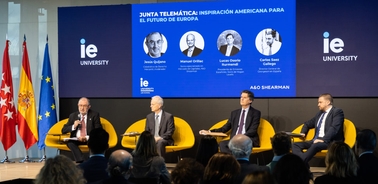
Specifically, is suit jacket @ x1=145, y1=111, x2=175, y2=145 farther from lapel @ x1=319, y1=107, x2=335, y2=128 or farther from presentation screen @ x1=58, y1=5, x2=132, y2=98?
lapel @ x1=319, y1=107, x2=335, y2=128

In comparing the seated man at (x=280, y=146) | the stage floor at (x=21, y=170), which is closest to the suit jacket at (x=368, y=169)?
the seated man at (x=280, y=146)

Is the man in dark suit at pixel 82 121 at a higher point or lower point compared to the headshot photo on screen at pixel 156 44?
lower

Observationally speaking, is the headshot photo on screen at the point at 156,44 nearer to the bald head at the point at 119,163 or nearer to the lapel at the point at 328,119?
the lapel at the point at 328,119

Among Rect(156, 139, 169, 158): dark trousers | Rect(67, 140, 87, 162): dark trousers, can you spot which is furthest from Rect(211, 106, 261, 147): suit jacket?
Rect(67, 140, 87, 162): dark trousers

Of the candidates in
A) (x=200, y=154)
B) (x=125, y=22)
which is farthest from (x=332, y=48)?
(x=200, y=154)

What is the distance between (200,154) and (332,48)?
162 inches

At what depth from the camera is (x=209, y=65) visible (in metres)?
8.63

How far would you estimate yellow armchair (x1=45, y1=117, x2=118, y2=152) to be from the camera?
8227 mm

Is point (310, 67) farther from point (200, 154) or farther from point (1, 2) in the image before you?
point (1, 2)

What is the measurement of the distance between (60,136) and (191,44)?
2.47 m

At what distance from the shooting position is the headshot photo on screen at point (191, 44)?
28.4ft

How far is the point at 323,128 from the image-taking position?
24.8ft

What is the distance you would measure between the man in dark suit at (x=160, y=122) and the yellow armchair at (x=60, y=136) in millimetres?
618

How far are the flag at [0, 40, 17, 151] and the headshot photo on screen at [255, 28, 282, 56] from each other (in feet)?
13.9
